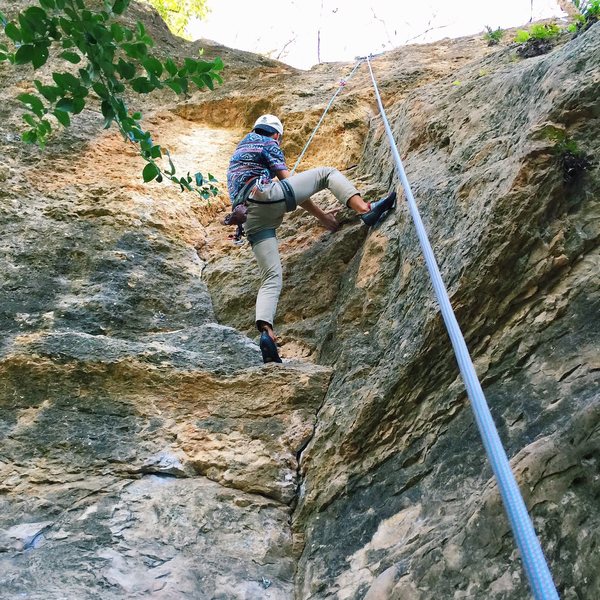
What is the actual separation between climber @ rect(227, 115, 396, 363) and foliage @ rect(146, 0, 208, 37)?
10.1 metres

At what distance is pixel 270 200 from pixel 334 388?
5.80 feet

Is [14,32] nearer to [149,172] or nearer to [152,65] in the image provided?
[152,65]

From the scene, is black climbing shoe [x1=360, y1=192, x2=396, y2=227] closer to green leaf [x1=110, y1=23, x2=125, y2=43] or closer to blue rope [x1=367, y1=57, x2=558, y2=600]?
green leaf [x1=110, y1=23, x2=125, y2=43]

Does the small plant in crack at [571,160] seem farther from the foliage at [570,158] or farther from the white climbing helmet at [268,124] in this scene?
the white climbing helmet at [268,124]

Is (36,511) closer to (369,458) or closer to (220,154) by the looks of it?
(369,458)

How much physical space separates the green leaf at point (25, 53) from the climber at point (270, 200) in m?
2.30

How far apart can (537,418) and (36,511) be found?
2.48m

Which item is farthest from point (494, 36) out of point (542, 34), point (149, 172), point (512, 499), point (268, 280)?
point (512, 499)

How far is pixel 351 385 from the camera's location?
393 cm

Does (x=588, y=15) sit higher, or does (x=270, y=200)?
(x=588, y=15)

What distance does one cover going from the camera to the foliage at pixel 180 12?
46.5 ft

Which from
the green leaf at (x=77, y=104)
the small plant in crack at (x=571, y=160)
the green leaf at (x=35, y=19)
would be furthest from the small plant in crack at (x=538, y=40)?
the green leaf at (x=35, y=19)

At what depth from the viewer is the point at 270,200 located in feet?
17.0

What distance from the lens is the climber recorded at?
5039 mm
